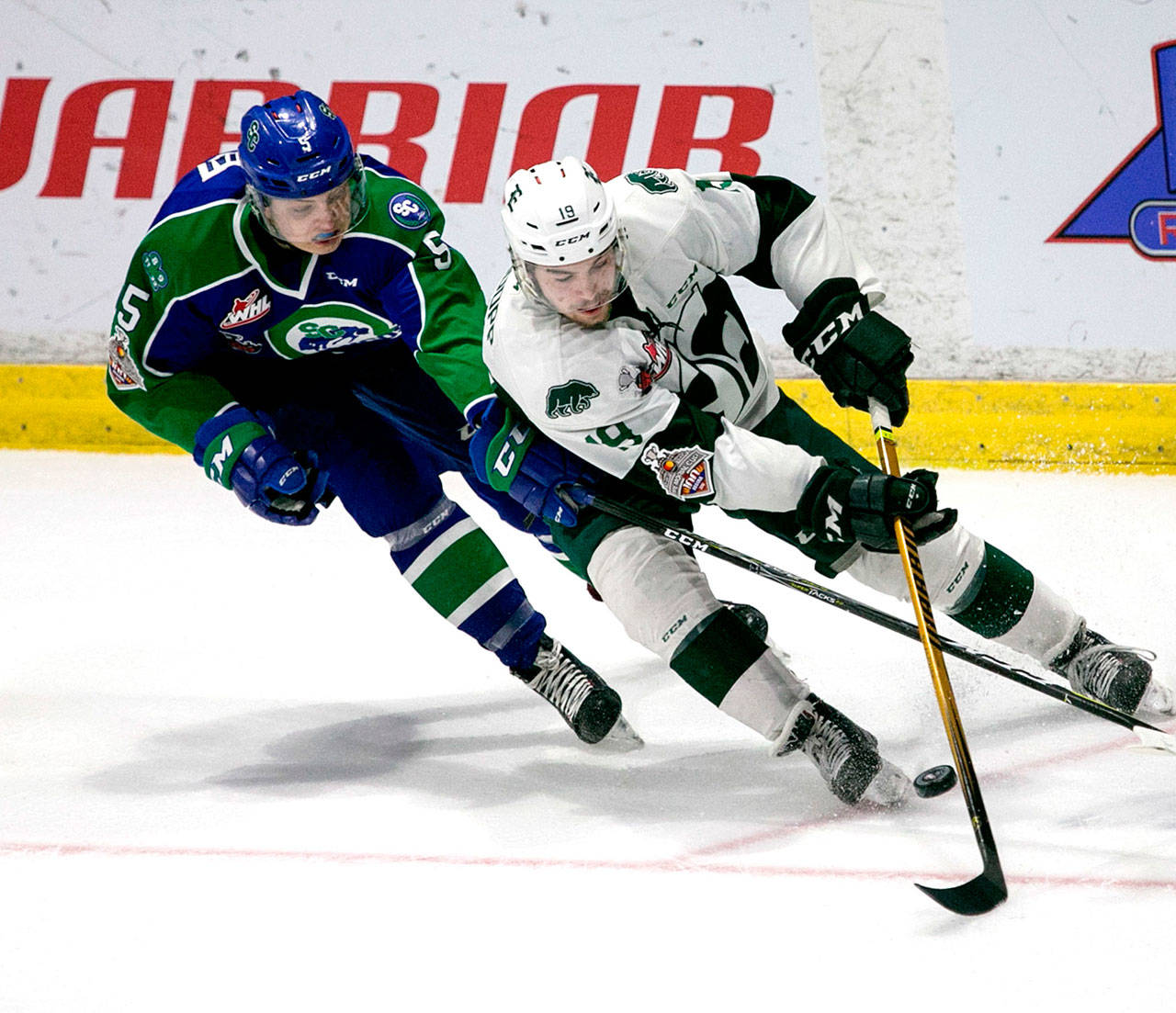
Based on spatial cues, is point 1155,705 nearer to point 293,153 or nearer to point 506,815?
point 506,815

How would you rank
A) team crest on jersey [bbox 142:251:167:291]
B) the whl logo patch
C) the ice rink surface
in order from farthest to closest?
1. the whl logo patch
2. team crest on jersey [bbox 142:251:167:291]
3. the ice rink surface

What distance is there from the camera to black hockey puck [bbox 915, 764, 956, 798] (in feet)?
6.76

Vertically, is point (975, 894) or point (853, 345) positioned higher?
point (853, 345)

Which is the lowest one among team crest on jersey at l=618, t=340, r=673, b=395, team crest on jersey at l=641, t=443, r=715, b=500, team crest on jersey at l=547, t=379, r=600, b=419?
team crest on jersey at l=641, t=443, r=715, b=500

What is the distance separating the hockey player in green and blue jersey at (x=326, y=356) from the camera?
97.6 inches

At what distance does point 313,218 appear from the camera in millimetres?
2449

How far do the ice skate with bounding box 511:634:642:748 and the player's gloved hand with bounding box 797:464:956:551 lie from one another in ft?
1.99

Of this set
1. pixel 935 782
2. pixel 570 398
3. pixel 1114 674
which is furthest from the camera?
pixel 1114 674

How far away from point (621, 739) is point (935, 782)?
2.47ft

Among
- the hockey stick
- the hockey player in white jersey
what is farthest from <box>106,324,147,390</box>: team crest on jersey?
the hockey stick

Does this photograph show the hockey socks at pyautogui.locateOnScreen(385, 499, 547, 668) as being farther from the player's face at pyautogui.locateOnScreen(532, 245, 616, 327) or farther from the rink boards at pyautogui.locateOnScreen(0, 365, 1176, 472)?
the rink boards at pyautogui.locateOnScreen(0, 365, 1176, 472)

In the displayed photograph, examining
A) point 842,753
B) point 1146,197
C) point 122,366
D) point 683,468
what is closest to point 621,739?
point 842,753

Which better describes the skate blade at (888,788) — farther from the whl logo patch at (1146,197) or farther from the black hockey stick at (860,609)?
the whl logo patch at (1146,197)

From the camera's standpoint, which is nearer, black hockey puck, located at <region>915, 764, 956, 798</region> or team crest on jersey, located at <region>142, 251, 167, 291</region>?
black hockey puck, located at <region>915, 764, 956, 798</region>
